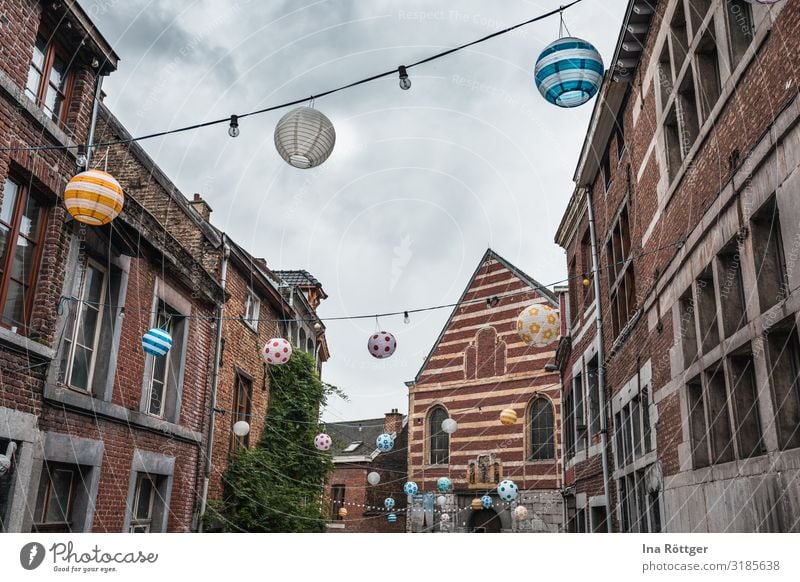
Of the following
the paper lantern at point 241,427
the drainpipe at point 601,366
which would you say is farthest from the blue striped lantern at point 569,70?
the paper lantern at point 241,427

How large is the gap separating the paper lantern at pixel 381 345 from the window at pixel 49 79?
484cm

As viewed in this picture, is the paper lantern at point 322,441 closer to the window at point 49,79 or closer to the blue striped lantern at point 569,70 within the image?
the window at point 49,79

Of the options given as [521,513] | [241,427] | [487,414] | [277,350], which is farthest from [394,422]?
[277,350]

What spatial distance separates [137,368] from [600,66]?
22.1 feet

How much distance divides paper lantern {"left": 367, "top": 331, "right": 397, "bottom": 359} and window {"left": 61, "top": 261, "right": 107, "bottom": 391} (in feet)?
11.9

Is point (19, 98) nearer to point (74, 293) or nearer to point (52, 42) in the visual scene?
point (52, 42)

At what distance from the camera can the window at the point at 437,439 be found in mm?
23891

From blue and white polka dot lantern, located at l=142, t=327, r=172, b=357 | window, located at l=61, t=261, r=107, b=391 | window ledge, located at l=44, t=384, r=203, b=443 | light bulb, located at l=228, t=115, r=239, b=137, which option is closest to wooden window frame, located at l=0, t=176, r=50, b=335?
window, located at l=61, t=261, r=107, b=391

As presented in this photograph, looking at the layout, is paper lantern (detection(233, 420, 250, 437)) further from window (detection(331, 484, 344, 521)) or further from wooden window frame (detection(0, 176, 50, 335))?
window (detection(331, 484, 344, 521))

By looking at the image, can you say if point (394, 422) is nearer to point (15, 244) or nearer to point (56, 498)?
point (56, 498)

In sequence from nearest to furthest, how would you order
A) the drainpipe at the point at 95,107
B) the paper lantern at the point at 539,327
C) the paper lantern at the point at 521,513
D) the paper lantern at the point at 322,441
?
the drainpipe at the point at 95,107, the paper lantern at the point at 539,327, the paper lantern at the point at 322,441, the paper lantern at the point at 521,513

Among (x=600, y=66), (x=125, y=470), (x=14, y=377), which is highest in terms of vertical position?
(x=600, y=66)
